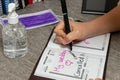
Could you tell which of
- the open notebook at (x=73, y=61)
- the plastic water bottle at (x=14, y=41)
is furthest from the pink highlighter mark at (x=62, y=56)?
the plastic water bottle at (x=14, y=41)

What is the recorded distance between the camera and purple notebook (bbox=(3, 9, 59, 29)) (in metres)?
1.03

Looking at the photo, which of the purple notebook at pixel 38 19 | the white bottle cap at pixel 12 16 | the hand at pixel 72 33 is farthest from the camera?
the purple notebook at pixel 38 19

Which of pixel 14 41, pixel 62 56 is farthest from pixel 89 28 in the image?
pixel 14 41

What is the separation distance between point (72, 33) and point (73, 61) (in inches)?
4.3

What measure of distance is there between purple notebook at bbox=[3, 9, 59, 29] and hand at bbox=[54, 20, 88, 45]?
5.8 inches

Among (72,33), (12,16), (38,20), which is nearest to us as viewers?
(12,16)

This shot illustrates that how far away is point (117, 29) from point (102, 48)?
140 millimetres

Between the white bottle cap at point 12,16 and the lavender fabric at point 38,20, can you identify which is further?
the lavender fabric at point 38,20

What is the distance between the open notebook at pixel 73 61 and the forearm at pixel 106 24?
0.04 m

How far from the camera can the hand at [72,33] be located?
2.92ft

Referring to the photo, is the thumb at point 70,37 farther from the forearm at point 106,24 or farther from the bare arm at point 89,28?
the forearm at point 106,24

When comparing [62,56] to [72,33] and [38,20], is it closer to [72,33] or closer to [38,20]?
[72,33]

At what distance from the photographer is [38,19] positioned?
106cm

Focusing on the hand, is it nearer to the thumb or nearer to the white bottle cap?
the thumb
